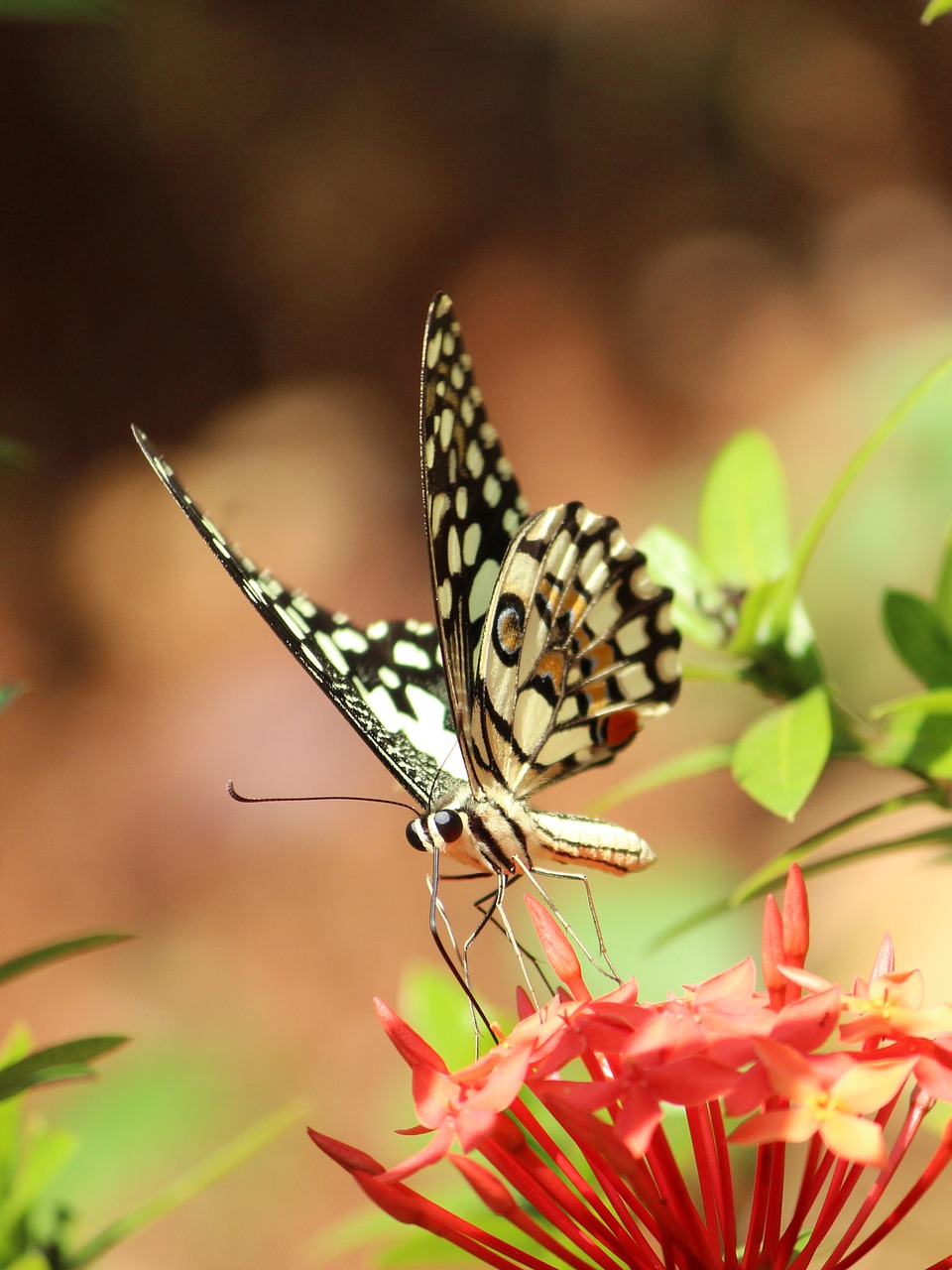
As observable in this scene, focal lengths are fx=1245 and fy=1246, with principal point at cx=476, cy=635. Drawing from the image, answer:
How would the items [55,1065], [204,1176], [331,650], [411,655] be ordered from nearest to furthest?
1. [55,1065]
2. [204,1176]
3. [331,650]
4. [411,655]

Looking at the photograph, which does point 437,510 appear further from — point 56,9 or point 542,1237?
point 542,1237

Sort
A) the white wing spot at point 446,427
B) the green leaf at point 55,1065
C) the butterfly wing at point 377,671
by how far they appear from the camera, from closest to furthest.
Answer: the green leaf at point 55,1065 < the butterfly wing at point 377,671 < the white wing spot at point 446,427

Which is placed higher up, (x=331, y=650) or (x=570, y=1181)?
(x=331, y=650)

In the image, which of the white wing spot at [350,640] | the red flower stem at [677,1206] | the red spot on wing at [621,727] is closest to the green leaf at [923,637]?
the red spot on wing at [621,727]

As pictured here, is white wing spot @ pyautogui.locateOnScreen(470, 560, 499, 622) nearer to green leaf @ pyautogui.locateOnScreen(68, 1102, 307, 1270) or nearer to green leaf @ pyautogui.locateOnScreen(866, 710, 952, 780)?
green leaf @ pyautogui.locateOnScreen(866, 710, 952, 780)

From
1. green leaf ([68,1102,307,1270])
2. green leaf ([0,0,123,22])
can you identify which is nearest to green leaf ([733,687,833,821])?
green leaf ([68,1102,307,1270])

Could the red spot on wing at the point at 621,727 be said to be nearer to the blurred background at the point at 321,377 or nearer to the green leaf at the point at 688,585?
the green leaf at the point at 688,585

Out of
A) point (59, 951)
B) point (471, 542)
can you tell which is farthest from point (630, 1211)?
point (471, 542)
